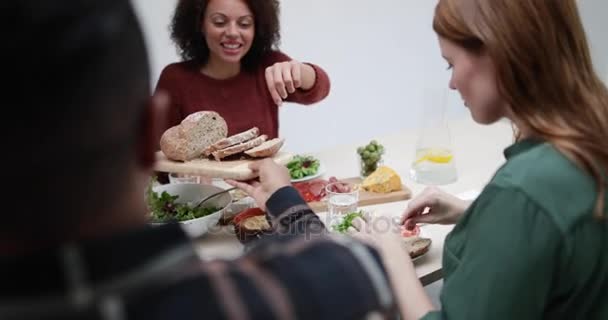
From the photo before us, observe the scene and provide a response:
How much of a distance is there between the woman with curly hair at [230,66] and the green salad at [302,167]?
32cm

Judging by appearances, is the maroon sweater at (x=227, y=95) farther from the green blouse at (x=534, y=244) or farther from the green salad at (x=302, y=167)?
the green blouse at (x=534, y=244)

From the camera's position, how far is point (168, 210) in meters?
1.41

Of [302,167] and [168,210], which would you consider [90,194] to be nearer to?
[168,210]

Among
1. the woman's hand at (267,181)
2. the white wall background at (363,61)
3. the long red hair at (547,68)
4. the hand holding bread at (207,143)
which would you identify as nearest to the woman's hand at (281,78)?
the hand holding bread at (207,143)

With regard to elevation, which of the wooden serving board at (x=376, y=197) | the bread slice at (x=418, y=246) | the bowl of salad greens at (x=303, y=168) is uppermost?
the bowl of salad greens at (x=303, y=168)

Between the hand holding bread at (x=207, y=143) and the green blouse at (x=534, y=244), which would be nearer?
the green blouse at (x=534, y=244)

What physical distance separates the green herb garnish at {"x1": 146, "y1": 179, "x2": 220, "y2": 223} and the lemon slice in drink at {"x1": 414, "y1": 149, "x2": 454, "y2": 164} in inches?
26.4

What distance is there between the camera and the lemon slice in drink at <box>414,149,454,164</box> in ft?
5.81

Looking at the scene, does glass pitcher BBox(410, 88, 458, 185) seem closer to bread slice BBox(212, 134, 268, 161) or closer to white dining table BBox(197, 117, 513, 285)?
Answer: white dining table BBox(197, 117, 513, 285)

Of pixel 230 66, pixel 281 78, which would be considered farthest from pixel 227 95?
pixel 281 78

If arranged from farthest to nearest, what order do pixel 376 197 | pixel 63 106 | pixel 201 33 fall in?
pixel 201 33 < pixel 376 197 < pixel 63 106

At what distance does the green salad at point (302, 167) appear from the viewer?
1.73 metres

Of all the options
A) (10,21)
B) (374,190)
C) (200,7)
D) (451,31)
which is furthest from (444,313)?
(200,7)

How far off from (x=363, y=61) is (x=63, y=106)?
10.1ft
